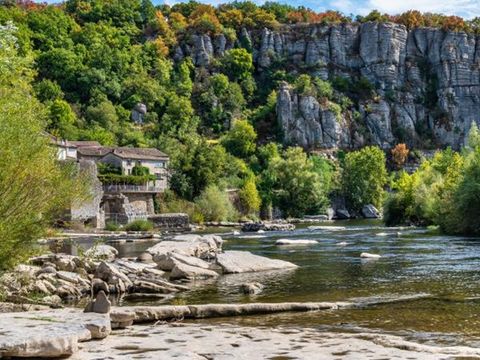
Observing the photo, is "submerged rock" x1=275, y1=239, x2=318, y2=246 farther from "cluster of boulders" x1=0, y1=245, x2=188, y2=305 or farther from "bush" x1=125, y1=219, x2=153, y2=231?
"bush" x1=125, y1=219, x2=153, y2=231

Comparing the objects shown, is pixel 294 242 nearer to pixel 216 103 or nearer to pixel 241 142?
pixel 241 142

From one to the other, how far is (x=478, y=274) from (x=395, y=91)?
137 meters

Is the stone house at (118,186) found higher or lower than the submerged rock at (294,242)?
higher

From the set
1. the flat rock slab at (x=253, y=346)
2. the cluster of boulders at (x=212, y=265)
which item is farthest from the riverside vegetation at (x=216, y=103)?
the flat rock slab at (x=253, y=346)

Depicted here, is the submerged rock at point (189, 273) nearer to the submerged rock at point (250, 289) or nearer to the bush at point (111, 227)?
the submerged rock at point (250, 289)

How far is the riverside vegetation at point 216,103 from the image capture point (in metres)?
85.1

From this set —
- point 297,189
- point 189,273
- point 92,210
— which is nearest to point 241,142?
point 297,189

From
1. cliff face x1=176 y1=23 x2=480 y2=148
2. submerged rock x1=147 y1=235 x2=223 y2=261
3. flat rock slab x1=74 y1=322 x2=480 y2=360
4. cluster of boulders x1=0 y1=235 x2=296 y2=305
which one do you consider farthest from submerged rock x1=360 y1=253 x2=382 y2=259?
cliff face x1=176 y1=23 x2=480 y2=148

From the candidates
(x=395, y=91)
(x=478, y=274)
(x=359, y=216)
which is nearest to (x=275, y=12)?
(x=395, y=91)

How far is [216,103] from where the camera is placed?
14900 cm

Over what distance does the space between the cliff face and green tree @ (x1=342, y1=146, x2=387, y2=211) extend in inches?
1073

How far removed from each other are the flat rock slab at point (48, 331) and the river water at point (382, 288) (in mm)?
4471

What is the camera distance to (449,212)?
181 feet

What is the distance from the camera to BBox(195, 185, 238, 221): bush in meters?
84.8
